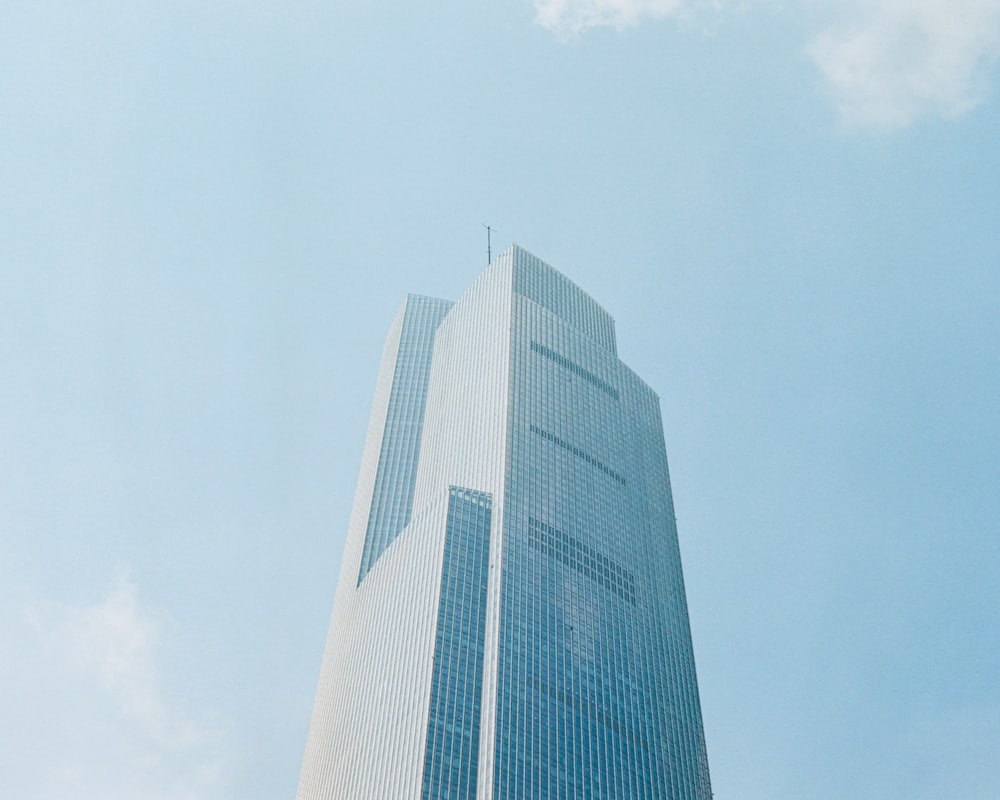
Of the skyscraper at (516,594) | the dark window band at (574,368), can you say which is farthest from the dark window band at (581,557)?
the dark window band at (574,368)

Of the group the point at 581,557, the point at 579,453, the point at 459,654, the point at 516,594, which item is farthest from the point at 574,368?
the point at 459,654

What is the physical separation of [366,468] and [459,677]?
84.2 m

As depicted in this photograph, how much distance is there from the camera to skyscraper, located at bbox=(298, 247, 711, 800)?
383 feet

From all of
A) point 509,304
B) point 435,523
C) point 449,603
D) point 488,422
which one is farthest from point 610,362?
point 449,603

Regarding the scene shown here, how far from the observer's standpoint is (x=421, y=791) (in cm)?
10688

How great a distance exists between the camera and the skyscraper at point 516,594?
383ft

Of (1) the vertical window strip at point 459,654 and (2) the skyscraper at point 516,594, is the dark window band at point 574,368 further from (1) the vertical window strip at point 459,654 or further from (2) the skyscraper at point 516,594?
(1) the vertical window strip at point 459,654

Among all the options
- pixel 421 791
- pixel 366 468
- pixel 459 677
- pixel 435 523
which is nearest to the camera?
pixel 421 791

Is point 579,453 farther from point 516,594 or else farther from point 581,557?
point 516,594

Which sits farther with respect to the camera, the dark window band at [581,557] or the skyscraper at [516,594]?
the dark window band at [581,557]

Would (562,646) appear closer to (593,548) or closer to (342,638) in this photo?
(593,548)

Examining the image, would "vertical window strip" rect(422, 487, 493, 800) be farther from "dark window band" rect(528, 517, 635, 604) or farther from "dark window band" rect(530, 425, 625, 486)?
"dark window band" rect(530, 425, 625, 486)

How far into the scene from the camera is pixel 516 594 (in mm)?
131375

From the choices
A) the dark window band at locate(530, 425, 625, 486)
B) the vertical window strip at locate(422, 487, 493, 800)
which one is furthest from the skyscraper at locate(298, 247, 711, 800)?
the dark window band at locate(530, 425, 625, 486)
